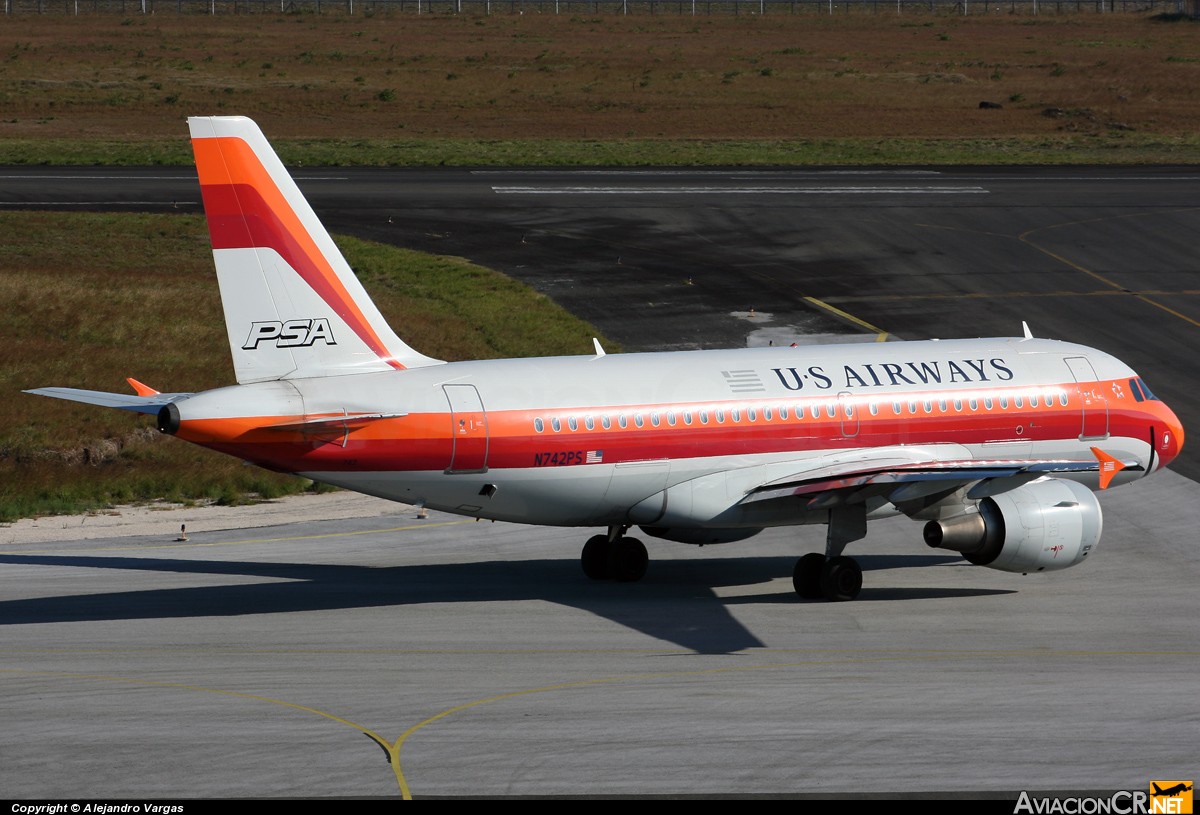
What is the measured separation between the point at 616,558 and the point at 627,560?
248 millimetres

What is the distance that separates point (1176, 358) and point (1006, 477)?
85.6 feet

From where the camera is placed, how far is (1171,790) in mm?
20469

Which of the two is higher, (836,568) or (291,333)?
(291,333)

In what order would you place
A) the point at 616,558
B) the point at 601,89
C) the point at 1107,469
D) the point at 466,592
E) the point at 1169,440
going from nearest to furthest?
1. the point at 1107,469
2. the point at 466,592
3. the point at 616,558
4. the point at 1169,440
5. the point at 601,89

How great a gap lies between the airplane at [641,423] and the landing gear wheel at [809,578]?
42mm

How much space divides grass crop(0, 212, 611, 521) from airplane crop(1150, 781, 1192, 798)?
27431 mm

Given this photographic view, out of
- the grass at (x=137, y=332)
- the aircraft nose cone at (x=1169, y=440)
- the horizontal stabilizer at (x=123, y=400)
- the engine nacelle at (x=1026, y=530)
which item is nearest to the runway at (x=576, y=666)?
the engine nacelle at (x=1026, y=530)

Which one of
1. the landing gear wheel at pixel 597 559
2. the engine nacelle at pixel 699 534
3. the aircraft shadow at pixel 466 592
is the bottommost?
the aircraft shadow at pixel 466 592

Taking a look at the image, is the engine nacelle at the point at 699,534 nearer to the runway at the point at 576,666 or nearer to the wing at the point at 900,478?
the runway at the point at 576,666

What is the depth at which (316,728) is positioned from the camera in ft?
77.1

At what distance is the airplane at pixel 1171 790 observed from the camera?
800 inches

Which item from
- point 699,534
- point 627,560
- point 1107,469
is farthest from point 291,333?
point 1107,469

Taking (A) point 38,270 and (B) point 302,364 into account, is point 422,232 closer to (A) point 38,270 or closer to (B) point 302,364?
(A) point 38,270

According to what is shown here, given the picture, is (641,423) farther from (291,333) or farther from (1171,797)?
(1171,797)
